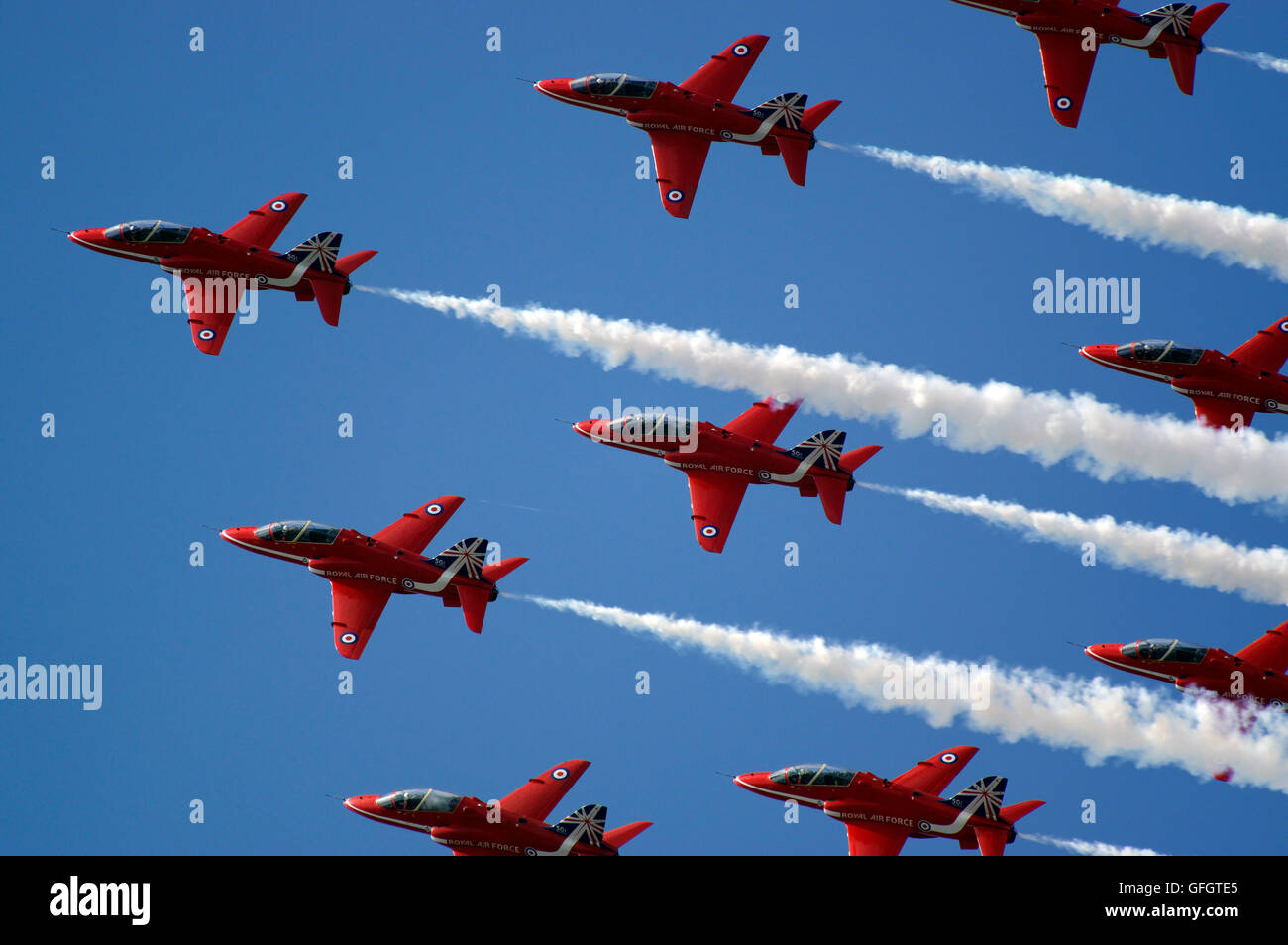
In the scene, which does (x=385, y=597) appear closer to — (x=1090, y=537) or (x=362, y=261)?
(x=362, y=261)

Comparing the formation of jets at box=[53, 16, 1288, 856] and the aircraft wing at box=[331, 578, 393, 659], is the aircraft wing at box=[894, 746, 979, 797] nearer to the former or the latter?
the formation of jets at box=[53, 16, 1288, 856]

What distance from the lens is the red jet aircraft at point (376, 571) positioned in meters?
76.8

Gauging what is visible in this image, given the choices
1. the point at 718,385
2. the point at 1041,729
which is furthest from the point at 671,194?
the point at 1041,729

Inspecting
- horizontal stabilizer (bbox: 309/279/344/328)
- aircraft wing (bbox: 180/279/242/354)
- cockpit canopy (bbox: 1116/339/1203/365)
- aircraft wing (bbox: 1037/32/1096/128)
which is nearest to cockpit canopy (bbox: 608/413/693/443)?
horizontal stabilizer (bbox: 309/279/344/328)

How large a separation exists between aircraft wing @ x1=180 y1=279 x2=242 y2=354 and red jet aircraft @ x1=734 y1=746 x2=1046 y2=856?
28726 millimetres

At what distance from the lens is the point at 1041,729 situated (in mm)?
76938

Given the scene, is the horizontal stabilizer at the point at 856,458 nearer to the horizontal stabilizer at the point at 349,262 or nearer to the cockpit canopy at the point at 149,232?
the horizontal stabilizer at the point at 349,262

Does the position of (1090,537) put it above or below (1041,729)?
above

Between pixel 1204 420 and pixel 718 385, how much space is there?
1959 cm

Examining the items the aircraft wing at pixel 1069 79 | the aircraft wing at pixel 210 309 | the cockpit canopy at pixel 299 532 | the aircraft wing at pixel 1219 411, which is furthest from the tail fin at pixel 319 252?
the aircraft wing at pixel 1219 411

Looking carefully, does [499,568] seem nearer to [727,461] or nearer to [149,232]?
[727,461]
